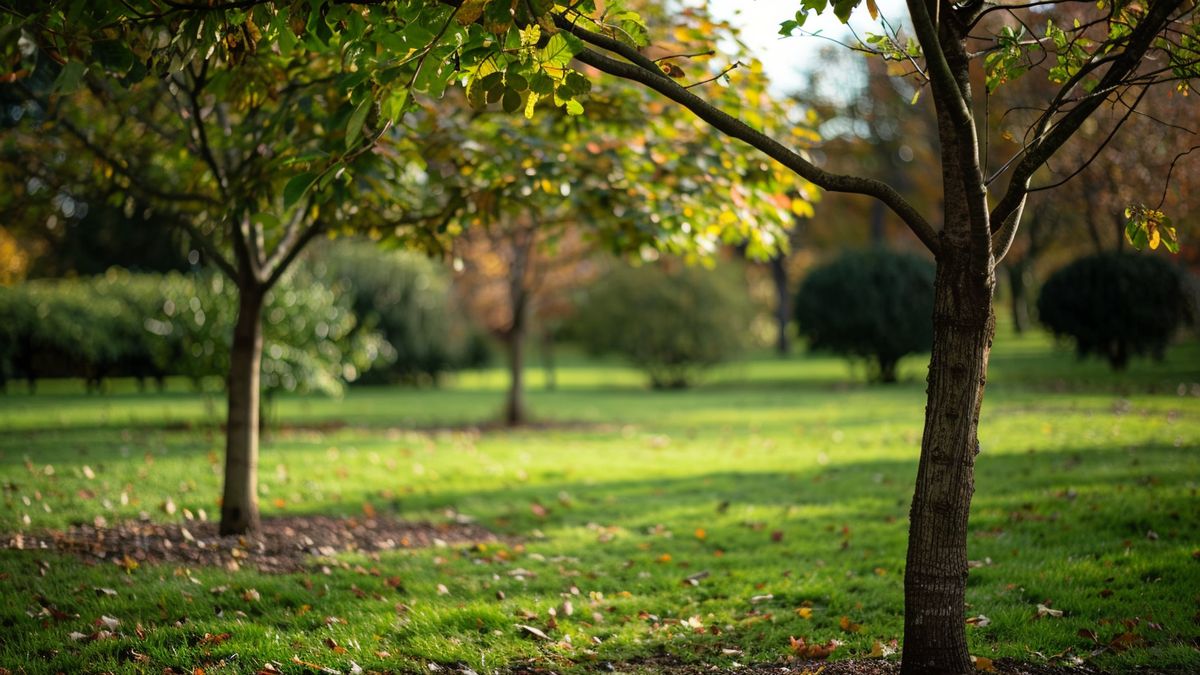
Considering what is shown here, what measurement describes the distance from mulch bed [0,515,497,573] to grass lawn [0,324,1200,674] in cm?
24

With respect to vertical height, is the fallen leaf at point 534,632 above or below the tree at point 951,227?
below

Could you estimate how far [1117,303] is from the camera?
18.3 metres

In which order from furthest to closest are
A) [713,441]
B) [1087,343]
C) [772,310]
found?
[772,310] < [1087,343] < [713,441]

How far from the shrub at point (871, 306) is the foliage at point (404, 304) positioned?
11.1 metres

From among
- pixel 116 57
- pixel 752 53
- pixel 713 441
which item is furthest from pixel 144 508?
pixel 713 441

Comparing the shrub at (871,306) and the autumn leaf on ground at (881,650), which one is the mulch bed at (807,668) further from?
the shrub at (871,306)

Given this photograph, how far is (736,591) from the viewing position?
5484 mm

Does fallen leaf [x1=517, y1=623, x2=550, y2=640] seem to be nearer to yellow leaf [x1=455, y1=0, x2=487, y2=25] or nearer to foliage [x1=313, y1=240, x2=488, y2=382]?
yellow leaf [x1=455, y1=0, x2=487, y2=25]

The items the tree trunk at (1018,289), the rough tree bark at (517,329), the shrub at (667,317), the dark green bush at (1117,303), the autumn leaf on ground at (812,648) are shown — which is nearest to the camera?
the autumn leaf on ground at (812,648)

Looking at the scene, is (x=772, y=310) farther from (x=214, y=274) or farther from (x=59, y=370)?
(x=214, y=274)

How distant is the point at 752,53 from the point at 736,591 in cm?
383

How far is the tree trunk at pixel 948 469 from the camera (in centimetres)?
341

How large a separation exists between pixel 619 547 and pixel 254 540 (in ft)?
8.89

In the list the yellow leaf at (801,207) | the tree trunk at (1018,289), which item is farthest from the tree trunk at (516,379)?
the tree trunk at (1018,289)
